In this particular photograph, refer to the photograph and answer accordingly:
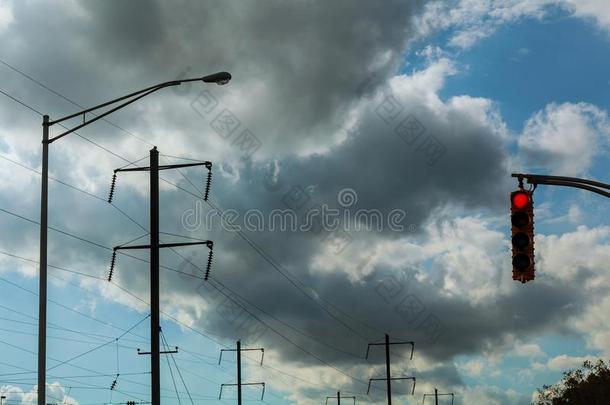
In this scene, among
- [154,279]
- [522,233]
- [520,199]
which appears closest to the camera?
[522,233]

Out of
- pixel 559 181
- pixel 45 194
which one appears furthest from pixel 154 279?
pixel 559 181

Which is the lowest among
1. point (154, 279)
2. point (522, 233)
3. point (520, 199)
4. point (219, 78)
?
point (522, 233)

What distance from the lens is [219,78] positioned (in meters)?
26.9

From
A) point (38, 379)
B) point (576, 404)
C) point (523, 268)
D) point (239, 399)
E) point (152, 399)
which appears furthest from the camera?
point (576, 404)

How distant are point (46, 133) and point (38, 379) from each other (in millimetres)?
7172

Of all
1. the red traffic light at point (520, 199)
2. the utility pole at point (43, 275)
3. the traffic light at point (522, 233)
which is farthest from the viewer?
the utility pole at point (43, 275)

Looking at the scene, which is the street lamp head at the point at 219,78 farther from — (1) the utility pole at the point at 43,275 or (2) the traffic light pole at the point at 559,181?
(2) the traffic light pole at the point at 559,181

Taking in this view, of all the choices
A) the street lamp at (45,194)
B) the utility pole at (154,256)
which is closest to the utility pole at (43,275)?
the street lamp at (45,194)

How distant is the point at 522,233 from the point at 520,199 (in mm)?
855

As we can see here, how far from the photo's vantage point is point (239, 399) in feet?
250

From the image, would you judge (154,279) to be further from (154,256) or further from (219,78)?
(219,78)

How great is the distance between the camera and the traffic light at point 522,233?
62.4 feet

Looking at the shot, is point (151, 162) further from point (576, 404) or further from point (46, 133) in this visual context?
point (576, 404)

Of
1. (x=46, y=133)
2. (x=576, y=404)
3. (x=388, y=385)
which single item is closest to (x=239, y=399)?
(x=388, y=385)
